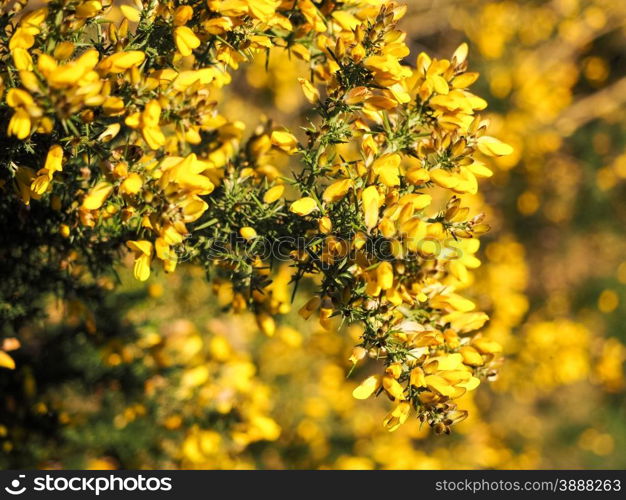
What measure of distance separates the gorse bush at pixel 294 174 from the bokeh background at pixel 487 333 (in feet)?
1.45

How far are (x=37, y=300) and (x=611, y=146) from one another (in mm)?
5269

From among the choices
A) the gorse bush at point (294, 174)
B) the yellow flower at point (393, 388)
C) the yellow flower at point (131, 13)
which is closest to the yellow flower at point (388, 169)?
the gorse bush at point (294, 174)

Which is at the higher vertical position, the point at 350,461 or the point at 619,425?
the point at 619,425

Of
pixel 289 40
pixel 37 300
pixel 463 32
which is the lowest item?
pixel 37 300

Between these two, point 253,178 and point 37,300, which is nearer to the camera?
point 253,178

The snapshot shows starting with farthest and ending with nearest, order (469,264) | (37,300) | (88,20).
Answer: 1. (37,300)
2. (469,264)
3. (88,20)

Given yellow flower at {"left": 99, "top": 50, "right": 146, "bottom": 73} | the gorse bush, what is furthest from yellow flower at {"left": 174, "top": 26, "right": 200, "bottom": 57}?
yellow flower at {"left": 99, "top": 50, "right": 146, "bottom": 73}

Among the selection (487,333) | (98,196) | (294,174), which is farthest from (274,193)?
(487,333)

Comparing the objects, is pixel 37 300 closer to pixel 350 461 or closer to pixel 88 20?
pixel 88 20

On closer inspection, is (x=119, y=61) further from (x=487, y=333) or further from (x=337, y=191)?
(x=487, y=333)

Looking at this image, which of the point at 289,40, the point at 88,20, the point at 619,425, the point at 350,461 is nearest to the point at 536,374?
the point at 350,461
